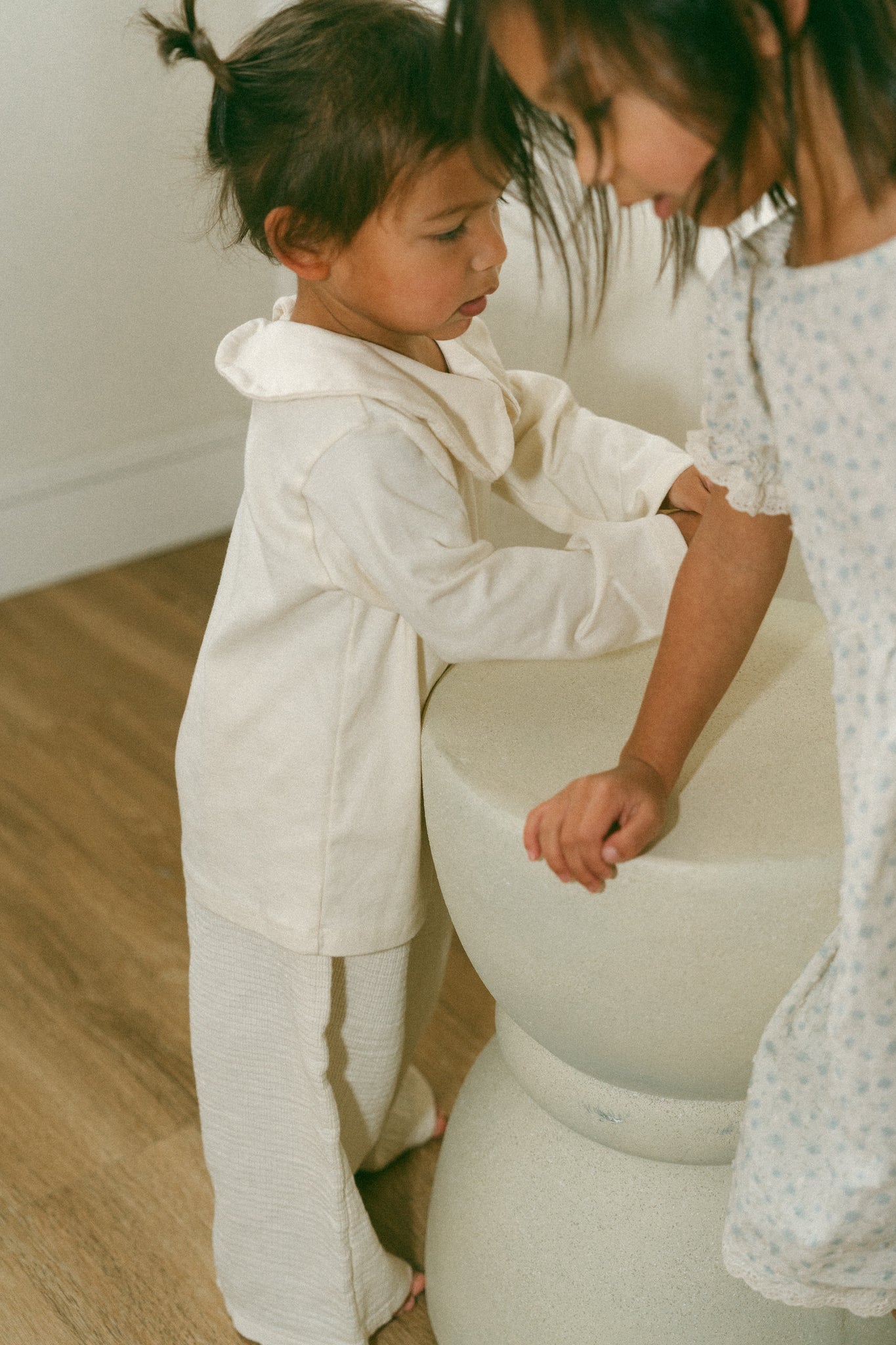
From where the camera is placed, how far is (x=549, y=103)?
1.82 ft

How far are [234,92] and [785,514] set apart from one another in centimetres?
37

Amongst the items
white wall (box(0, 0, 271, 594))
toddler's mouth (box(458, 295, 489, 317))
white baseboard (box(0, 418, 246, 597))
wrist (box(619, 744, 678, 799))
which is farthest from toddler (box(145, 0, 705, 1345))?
white baseboard (box(0, 418, 246, 597))

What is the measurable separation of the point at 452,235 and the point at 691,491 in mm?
219

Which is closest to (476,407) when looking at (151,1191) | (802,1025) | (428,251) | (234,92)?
(428,251)

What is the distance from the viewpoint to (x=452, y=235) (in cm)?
76

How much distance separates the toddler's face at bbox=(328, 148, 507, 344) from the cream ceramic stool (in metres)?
0.21

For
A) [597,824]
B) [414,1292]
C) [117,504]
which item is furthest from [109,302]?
[597,824]

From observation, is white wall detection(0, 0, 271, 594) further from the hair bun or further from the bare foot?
the bare foot

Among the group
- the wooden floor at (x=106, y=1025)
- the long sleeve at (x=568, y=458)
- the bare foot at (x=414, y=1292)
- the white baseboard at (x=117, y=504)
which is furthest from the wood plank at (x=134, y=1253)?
the white baseboard at (x=117, y=504)

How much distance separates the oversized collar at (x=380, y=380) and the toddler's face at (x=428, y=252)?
1.2 inches

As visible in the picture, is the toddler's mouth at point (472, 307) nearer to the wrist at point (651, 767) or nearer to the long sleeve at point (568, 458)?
the long sleeve at point (568, 458)

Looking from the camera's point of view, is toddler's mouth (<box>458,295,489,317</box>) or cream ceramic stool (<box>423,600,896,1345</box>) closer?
cream ceramic stool (<box>423,600,896,1345</box>)

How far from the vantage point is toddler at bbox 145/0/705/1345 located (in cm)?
74

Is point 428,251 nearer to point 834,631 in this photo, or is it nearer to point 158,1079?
point 834,631
